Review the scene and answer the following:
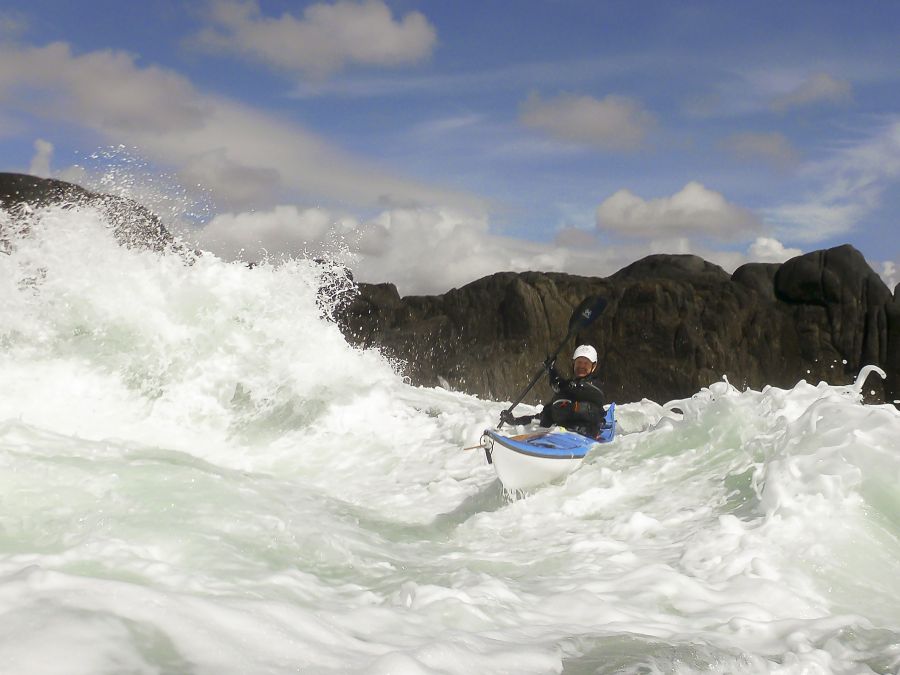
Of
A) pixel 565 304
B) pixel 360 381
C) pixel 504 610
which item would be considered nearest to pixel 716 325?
pixel 565 304

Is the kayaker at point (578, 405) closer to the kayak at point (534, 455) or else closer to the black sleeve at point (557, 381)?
the black sleeve at point (557, 381)

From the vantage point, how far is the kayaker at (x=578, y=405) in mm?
7773

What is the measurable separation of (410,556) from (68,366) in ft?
24.9

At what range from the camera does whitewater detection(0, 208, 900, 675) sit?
122 inches

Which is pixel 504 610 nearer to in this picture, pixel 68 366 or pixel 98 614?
pixel 98 614

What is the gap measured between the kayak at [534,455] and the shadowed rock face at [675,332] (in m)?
13.2

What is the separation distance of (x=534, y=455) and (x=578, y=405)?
1056mm

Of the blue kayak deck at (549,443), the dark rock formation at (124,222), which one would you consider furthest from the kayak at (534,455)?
the dark rock formation at (124,222)

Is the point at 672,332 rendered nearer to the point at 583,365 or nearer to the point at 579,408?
the point at 583,365

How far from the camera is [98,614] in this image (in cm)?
283

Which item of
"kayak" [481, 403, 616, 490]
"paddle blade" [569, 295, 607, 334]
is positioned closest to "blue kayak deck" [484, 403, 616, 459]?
"kayak" [481, 403, 616, 490]

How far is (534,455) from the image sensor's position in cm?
696

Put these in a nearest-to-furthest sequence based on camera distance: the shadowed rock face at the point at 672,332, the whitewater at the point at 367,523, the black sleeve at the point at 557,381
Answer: the whitewater at the point at 367,523
the black sleeve at the point at 557,381
the shadowed rock face at the point at 672,332

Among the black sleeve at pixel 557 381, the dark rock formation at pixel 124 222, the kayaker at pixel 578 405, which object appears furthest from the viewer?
the dark rock formation at pixel 124 222
